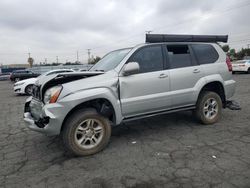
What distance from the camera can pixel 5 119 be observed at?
5.98 m

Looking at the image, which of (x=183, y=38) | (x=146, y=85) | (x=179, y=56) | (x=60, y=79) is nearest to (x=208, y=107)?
(x=179, y=56)

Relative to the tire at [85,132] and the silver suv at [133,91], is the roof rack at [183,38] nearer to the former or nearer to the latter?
the silver suv at [133,91]

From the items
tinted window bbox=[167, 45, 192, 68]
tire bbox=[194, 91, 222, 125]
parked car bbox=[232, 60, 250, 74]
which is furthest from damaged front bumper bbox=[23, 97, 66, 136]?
parked car bbox=[232, 60, 250, 74]

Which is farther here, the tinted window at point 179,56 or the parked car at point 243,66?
the parked car at point 243,66

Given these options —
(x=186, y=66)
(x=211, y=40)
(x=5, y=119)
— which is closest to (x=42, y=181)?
(x=186, y=66)

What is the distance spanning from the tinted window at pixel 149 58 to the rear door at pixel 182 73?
232 millimetres

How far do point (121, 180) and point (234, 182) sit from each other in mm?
1428

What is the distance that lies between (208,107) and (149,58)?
1914 mm

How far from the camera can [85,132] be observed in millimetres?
3340

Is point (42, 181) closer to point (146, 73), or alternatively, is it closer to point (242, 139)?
point (146, 73)

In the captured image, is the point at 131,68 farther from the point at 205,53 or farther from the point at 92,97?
the point at 205,53

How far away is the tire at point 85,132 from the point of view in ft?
10.5

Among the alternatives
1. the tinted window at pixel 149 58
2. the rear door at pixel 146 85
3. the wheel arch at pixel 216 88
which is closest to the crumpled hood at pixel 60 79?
the rear door at pixel 146 85

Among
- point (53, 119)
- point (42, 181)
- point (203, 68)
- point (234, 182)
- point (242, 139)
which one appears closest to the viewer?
point (234, 182)
